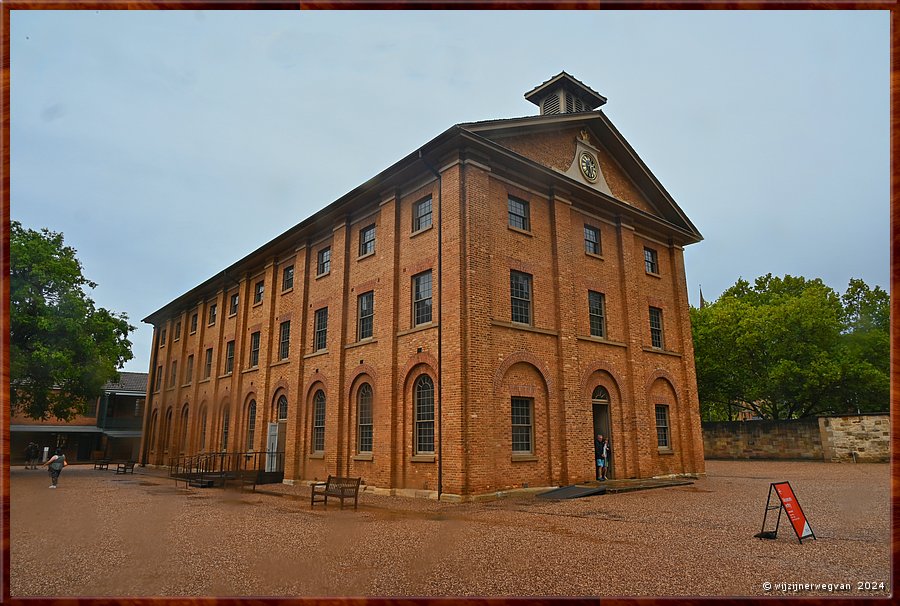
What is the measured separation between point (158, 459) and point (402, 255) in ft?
90.2

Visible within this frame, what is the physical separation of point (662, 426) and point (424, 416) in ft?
35.0

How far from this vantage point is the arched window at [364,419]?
786 inches

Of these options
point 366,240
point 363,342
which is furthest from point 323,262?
point 363,342

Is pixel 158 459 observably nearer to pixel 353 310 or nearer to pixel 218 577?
pixel 353 310

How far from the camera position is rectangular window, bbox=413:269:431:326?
18625mm

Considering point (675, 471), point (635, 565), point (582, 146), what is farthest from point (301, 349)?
point (635, 565)

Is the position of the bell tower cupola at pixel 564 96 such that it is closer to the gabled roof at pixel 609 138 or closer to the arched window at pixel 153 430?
the gabled roof at pixel 609 138

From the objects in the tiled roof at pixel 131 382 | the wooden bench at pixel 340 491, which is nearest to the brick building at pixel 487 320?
the wooden bench at pixel 340 491

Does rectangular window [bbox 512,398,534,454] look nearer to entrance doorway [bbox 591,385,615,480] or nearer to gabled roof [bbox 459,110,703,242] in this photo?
entrance doorway [bbox 591,385,615,480]

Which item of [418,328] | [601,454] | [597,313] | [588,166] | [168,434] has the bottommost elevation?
[601,454]

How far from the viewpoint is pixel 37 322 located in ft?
77.3

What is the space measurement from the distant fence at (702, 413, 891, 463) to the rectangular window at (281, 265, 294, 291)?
27530mm

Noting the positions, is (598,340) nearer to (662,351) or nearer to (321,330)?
(662,351)

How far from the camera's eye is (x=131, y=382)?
163ft
